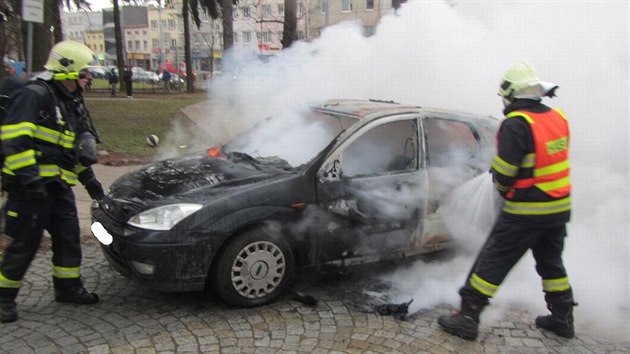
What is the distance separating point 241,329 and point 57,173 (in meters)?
1.71

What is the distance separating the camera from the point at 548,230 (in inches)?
139

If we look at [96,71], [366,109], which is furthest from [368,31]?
[96,71]

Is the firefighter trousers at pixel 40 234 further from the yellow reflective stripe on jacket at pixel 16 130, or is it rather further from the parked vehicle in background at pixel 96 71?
the parked vehicle in background at pixel 96 71

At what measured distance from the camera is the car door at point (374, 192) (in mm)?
4070

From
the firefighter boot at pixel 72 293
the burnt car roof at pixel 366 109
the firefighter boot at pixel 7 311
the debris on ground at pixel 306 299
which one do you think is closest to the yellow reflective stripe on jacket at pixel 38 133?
the firefighter boot at pixel 72 293

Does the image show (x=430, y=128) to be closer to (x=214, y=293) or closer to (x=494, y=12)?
(x=214, y=293)

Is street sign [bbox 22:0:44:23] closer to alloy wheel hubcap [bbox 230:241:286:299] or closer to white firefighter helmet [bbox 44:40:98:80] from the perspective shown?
white firefighter helmet [bbox 44:40:98:80]

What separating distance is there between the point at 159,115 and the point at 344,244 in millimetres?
14045

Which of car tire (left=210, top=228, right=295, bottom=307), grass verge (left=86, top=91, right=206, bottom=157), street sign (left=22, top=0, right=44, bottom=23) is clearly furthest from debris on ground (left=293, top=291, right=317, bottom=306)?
grass verge (left=86, top=91, right=206, bottom=157)

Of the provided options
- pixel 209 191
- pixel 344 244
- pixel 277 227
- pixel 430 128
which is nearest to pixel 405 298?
pixel 344 244

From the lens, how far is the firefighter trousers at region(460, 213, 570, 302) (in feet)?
11.3

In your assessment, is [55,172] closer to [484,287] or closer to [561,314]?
[484,287]

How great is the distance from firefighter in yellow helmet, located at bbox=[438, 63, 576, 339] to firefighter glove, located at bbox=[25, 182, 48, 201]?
2906 mm

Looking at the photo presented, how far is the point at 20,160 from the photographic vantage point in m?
3.33
